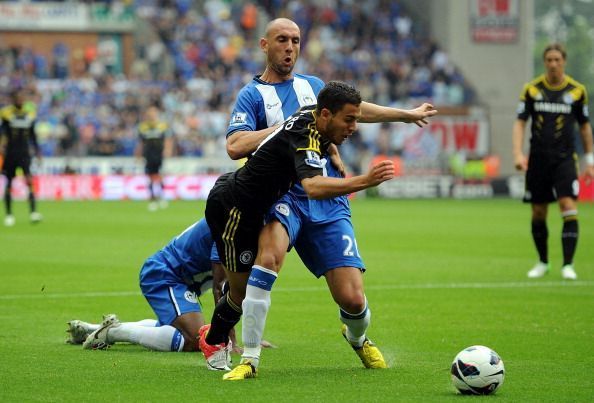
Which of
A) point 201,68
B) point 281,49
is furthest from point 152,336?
point 201,68

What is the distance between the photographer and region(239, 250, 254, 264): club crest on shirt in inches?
282

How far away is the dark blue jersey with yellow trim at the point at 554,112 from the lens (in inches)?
524

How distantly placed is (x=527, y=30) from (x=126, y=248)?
3106 cm

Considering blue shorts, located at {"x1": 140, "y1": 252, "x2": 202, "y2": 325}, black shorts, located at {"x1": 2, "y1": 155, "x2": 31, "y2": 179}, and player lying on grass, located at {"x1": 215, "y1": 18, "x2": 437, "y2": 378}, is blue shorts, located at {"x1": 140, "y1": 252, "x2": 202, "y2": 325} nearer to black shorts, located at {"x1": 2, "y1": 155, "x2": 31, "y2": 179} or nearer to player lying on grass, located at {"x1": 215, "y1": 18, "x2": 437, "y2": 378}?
player lying on grass, located at {"x1": 215, "y1": 18, "x2": 437, "y2": 378}

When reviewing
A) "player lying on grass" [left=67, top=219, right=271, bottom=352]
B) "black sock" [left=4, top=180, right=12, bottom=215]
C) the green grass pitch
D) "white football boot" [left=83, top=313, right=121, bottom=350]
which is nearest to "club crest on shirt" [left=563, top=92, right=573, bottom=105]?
the green grass pitch

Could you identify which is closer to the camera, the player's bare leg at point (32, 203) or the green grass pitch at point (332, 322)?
the green grass pitch at point (332, 322)

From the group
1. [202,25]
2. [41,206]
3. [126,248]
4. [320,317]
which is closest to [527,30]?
[202,25]

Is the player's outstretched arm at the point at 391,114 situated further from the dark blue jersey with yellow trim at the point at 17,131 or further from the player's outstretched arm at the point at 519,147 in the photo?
the dark blue jersey with yellow trim at the point at 17,131

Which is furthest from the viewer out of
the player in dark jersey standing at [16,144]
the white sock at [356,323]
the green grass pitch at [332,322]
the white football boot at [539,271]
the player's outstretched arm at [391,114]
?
the player in dark jersey standing at [16,144]

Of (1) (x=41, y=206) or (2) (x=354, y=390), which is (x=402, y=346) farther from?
(1) (x=41, y=206)

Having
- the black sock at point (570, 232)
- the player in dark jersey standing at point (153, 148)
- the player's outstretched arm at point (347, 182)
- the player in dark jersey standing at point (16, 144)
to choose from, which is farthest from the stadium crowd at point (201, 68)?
the player's outstretched arm at point (347, 182)

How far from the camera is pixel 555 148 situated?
525 inches

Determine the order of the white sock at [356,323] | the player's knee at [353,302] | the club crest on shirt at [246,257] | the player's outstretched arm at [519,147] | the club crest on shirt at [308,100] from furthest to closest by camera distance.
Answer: the player's outstretched arm at [519,147] < the club crest on shirt at [308,100] < the white sock at [356,323] < the player's knee at [353,302] < the club crest on shirt at [246,257]

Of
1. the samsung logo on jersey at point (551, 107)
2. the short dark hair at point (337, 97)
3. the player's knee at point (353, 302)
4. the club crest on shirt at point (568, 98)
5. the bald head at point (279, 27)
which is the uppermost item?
the bald head at point (279, 27)
